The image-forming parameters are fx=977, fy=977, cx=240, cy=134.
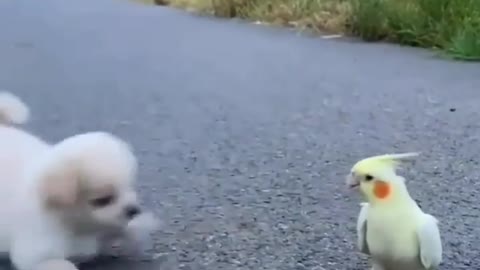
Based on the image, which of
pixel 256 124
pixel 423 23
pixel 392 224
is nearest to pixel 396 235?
pixel 392 224

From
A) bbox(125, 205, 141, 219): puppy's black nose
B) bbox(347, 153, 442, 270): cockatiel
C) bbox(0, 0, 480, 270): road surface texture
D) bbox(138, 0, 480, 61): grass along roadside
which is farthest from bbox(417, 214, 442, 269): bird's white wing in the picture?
bbox(138, 0, 480, 61): grass along roadside

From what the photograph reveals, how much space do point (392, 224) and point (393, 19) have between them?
2358 millimetres

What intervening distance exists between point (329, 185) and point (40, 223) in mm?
459

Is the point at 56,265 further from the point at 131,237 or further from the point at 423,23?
the point at 423,23

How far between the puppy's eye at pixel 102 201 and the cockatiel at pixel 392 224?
0.77 feet

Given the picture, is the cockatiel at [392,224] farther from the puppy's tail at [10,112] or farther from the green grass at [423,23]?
the green grass at [423,23]

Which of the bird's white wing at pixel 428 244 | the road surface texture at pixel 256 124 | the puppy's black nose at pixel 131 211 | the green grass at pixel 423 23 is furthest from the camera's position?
the green grass at pixel 423 23

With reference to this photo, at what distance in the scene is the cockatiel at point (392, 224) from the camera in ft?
2.77

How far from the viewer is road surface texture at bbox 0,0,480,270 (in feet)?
3.48

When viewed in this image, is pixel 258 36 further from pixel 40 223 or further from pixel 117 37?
pixel 40 223

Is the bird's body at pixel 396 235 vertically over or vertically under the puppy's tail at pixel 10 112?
under

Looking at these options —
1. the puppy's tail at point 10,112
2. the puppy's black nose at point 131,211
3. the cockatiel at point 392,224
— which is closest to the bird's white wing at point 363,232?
the cockatiel at point 392,224

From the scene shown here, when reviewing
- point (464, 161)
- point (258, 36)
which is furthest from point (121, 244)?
point (258, 36)

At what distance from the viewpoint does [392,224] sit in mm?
842
